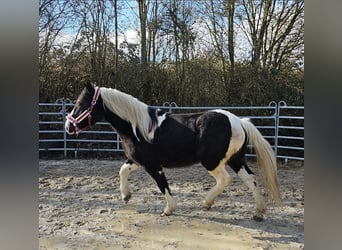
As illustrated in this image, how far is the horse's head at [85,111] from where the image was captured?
171cm

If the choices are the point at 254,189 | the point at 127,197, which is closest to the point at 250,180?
the point at 254,189

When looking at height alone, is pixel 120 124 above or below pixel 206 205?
above

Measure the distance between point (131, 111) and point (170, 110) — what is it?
24 cm

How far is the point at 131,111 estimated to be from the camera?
175 cm

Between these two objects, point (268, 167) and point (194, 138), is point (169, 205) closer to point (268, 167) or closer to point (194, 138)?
point (194, 138)

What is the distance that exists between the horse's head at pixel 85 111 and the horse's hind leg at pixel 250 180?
0.80 meters

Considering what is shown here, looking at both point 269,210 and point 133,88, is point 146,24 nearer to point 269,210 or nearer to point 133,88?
point 133,88

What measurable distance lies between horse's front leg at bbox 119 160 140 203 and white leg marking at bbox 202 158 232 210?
0.44m

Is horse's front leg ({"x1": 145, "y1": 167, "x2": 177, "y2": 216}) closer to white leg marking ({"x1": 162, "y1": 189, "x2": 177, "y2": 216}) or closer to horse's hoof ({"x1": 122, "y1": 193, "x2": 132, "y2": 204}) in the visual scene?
white leg marking ({"x1": 162, "y1": 189, "x2": 177, "y2": 216})

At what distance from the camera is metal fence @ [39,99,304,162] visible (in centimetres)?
178

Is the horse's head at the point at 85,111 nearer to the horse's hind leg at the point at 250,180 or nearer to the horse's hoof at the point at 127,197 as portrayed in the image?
the horse's hoof at the point at 127,197

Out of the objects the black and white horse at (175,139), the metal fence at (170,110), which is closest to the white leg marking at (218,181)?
the black and white horse at (175,139)
